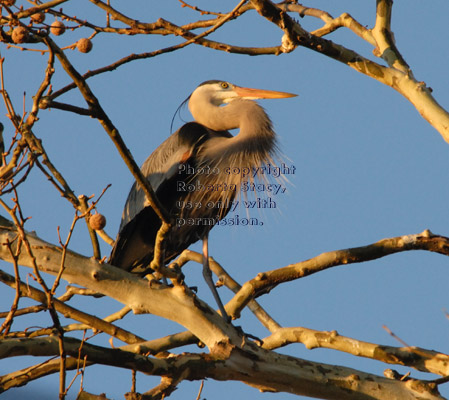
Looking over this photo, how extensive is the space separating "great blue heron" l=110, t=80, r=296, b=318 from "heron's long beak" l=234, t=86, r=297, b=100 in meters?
0.01

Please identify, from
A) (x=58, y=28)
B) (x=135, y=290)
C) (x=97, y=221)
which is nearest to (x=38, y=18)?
(x=58, y=28)

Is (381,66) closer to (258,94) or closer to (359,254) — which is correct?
(359,254)

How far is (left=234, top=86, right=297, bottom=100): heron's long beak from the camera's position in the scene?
564cm

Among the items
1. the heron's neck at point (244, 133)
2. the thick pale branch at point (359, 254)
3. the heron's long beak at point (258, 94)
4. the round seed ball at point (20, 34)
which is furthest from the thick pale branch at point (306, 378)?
the heron's long beak at point (258, 94)

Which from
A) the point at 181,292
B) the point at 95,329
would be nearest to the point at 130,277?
the point at 181,292

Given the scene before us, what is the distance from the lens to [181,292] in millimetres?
3447

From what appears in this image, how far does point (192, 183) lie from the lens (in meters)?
5.26

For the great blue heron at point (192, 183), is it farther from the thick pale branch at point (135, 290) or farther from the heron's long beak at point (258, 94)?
the thick pale branch at point (135, 290)

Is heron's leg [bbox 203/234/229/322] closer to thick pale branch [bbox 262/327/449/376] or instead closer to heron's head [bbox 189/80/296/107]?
thick pale branch [bbox 262/327/449/376]

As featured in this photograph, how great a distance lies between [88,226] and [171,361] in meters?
0.72

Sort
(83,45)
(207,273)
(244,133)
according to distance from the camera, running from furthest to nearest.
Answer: (244,133)
(207,273)
(83,45)

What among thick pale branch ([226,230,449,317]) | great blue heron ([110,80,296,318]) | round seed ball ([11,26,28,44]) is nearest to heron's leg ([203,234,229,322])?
great blue heron ([110,80,296,318])

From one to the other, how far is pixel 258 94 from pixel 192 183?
1.04m

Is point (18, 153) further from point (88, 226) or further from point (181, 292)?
point (181, 292)
